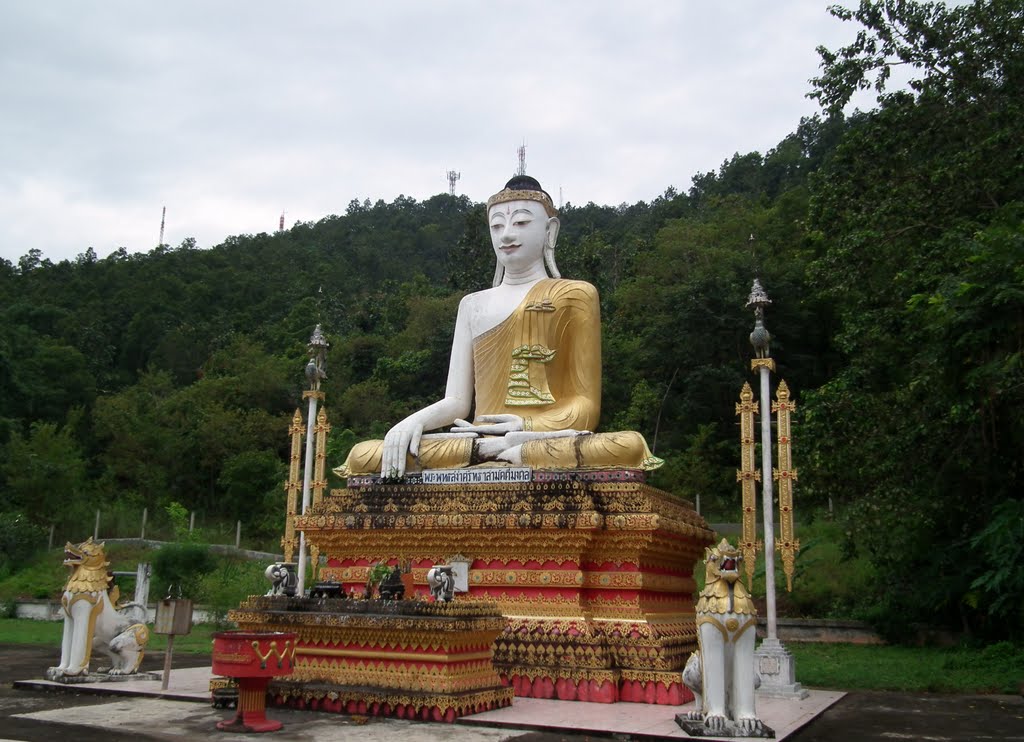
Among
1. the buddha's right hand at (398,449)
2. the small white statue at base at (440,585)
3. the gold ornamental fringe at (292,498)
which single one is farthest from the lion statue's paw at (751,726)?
the gold ornamental fringe at (292,498)

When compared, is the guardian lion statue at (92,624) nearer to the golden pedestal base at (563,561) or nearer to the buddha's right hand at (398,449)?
the golden pedestal base at (563,561)

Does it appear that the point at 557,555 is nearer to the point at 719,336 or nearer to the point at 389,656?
the point at 389,656

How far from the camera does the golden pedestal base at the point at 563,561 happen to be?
8.11 metres

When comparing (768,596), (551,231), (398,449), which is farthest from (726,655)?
(551,231)

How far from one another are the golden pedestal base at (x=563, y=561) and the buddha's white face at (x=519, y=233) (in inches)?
133

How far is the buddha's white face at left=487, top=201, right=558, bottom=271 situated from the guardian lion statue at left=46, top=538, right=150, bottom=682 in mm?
5709

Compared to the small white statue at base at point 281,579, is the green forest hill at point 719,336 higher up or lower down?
higher up

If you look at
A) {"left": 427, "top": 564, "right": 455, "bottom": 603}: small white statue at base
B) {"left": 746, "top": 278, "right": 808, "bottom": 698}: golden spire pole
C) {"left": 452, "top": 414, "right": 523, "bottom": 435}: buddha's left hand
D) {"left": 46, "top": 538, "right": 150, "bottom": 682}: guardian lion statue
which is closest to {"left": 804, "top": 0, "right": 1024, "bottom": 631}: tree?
{"left": 746, "top": 278, "right": 808, "bottom": 698}: golden spire pole

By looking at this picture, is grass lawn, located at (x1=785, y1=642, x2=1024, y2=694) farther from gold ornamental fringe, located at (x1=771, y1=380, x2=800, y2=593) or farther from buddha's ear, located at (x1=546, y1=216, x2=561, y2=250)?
buddha's ear, located at (x1=546, y1=216, x2=561, y2=250)

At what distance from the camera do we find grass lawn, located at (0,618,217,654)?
13140mm

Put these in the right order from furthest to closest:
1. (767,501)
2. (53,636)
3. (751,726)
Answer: (53,636)
(767,501)
(751,726)

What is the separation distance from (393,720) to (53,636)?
10127 mm

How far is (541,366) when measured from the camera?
10867 millimetres

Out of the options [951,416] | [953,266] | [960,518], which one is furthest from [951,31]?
[960,518]
